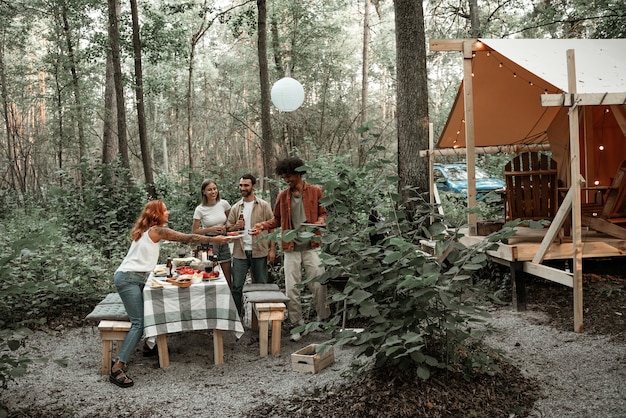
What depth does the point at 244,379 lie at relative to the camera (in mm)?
4453

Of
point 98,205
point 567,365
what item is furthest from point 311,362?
point 98,205

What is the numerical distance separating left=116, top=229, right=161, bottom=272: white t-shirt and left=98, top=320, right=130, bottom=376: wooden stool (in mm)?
459

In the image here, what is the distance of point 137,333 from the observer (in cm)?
460

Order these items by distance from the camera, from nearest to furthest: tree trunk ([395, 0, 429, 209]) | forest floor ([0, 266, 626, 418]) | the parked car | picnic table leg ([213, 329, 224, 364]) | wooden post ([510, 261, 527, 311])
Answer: forest floor ([0, 266, 626, 418]) < picnic table leg ([213, 329, 224, 364]) < wooden post ([510, 261, 527, 311]) < tree trunk ([395, 0, 429, 209]) < the parked car

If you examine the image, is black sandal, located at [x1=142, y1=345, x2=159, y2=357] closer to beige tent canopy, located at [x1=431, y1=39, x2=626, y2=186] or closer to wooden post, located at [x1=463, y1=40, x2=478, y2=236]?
wooden post, located at [x1=463, y1=40, x2=478, y2=236]

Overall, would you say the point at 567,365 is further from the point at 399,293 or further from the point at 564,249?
the point at 564,249

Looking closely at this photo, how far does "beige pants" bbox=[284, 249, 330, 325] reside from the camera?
5.52 meters

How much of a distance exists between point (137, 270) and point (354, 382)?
81.2 inches

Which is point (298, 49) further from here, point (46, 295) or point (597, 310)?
point (597, 310)

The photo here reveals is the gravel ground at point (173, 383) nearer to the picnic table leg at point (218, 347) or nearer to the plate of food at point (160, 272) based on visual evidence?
the picnic table leg at point (218, 347)

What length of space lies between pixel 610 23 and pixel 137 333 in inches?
327

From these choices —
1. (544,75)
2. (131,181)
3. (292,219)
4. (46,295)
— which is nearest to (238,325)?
(292,219)

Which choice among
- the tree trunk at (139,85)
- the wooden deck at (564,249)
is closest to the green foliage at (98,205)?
the tree trunk at (139,85)

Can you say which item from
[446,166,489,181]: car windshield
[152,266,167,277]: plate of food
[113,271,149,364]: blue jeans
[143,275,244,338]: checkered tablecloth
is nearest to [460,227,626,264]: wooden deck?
[143,275,244,338]: checkered tablecloth
